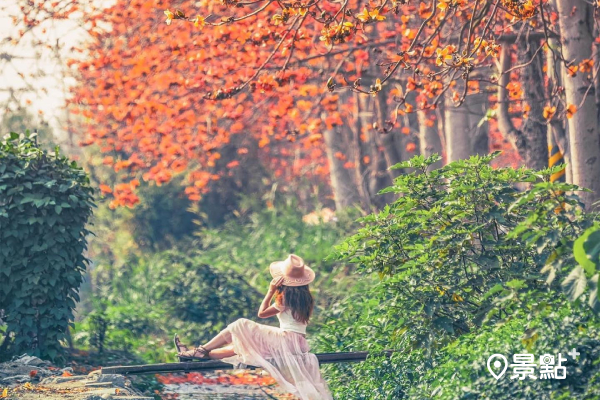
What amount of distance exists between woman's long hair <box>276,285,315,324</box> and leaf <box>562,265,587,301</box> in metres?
2.95

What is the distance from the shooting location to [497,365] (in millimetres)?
5590

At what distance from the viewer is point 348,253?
734 centimetres

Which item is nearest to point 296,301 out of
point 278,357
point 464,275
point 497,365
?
point 278,357

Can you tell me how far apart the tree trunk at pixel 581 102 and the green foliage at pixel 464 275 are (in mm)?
2382

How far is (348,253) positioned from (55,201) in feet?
11.2

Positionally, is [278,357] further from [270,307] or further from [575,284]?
[575,284]

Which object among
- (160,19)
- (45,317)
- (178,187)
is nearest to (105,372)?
(45,317)

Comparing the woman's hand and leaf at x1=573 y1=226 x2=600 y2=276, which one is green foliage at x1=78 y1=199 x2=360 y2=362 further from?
leaf at x1=573 y1=226 x2=600 y2=276

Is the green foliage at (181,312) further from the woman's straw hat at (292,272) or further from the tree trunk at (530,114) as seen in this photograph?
the tree trunk at (530,114)

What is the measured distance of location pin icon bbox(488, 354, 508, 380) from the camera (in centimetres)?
553

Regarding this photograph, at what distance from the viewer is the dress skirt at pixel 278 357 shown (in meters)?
7.60

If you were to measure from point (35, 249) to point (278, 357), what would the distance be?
2948mm

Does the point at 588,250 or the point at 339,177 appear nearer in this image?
the point at 588,250

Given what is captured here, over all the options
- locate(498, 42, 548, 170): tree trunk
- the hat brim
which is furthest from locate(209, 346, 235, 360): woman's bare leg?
locate(498, 42, 548, 170): tree trunk
